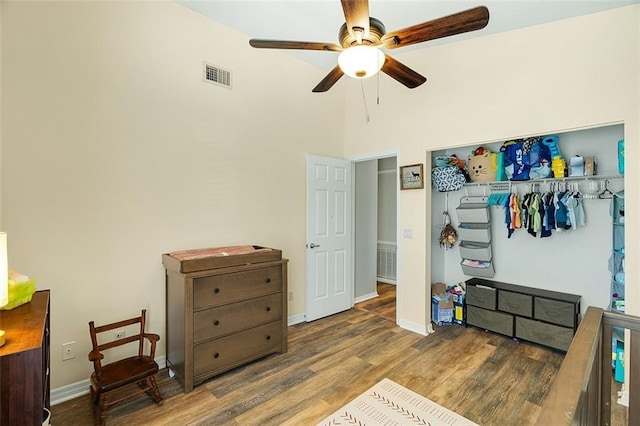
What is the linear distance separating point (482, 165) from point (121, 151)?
3.95 metres

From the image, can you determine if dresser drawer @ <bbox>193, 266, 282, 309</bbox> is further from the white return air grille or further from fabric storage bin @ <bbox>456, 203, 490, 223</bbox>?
the white return air grille

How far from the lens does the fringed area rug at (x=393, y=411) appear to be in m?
2.12

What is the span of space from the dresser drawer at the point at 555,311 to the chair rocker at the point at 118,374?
3.71m

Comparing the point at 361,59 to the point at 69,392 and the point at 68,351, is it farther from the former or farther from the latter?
the point at 69,392

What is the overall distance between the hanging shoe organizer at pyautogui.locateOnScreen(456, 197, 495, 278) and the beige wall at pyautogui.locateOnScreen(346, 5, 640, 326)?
687mm

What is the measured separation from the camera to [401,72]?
230 cm

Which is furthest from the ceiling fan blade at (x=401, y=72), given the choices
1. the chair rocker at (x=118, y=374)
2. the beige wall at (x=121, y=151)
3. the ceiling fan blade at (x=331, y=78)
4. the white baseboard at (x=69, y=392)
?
the white baseboard at (x=69, y=392)

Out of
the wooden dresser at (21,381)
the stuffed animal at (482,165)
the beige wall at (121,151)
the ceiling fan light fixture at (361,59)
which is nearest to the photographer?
the wooden dresser at (21,381)

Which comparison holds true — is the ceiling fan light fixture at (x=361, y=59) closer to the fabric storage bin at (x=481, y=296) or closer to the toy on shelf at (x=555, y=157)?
the toy on shelf at (x=555, y=157)

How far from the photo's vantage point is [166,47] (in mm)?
2840

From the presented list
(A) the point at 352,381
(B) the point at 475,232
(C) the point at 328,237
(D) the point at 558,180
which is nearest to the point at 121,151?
(C) the point at 328,237

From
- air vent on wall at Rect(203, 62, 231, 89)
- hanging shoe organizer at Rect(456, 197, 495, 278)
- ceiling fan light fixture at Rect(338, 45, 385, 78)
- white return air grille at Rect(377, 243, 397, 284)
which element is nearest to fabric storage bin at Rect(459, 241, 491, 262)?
hanging shoe organizer at Rect(456, 197, 495, 278)

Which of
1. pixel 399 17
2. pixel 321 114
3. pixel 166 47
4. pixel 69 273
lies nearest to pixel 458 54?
pixel 399 17

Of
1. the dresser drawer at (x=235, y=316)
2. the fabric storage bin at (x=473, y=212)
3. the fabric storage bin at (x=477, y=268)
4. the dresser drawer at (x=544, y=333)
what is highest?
the fabric storage bin at (x=473, y=212)
